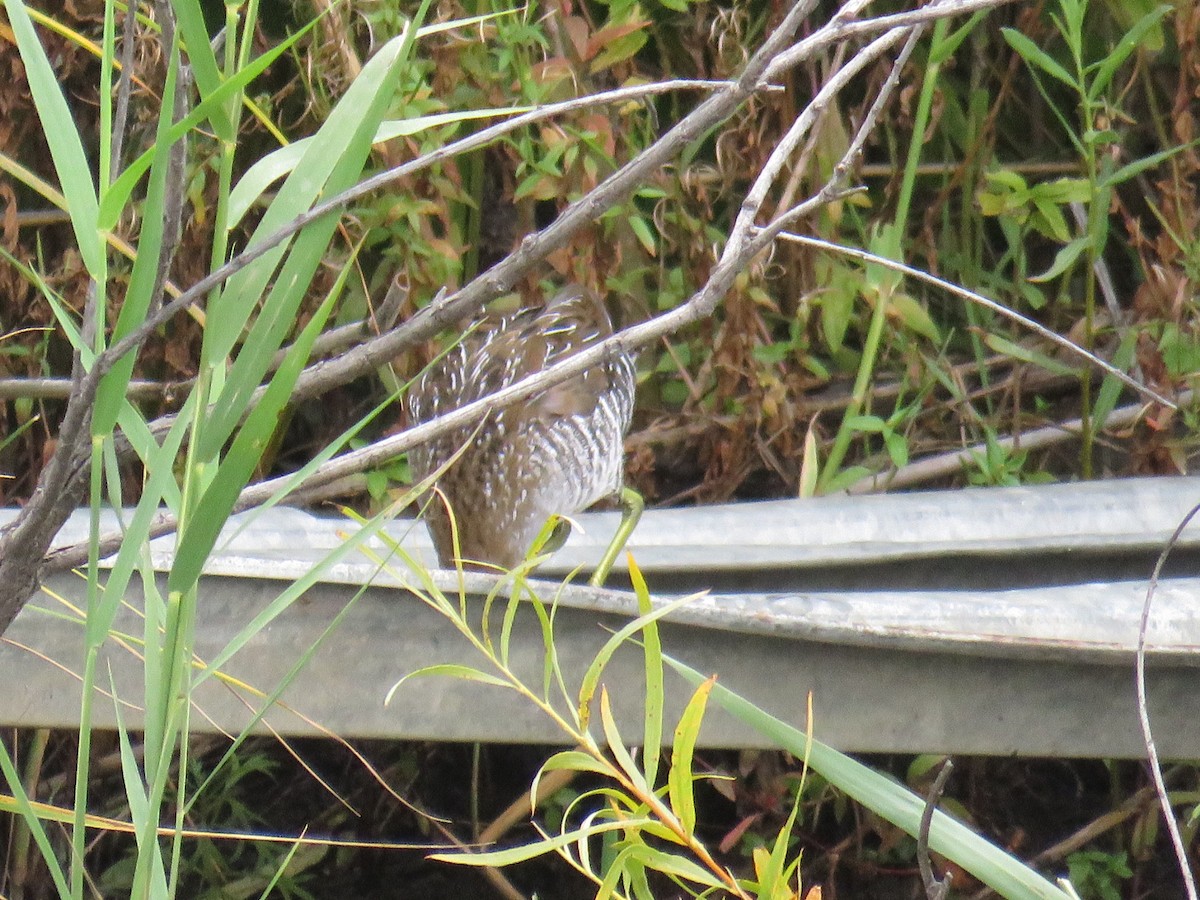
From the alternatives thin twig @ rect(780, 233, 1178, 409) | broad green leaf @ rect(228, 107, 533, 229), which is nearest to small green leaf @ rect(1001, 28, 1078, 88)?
thin twig @ rect(780, 233, 1178, 409)

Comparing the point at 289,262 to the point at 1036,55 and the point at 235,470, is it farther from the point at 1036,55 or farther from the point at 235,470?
the point at 1036,55

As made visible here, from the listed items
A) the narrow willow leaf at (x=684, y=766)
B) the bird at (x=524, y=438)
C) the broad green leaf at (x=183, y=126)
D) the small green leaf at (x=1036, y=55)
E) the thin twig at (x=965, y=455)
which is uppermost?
the broad green leaf at (x=183, y=126)

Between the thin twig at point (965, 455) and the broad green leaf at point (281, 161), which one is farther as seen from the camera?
the thin twig at point (965, 455)

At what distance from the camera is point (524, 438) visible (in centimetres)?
216

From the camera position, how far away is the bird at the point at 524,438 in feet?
6.66

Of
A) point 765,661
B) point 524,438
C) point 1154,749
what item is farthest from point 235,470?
point 524,438

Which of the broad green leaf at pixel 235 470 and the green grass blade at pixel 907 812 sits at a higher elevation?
the broad green leaf at pixel 235 470

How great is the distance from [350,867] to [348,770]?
0.56 ft

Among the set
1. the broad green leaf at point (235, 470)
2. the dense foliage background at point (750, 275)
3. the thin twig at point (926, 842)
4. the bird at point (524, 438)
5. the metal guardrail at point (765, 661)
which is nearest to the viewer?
the thin twig at point (926, 842)

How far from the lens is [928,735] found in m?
1.45

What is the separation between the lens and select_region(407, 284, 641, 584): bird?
6.66ft

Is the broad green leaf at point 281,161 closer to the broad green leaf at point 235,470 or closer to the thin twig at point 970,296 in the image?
the broad green leaf at point 235,470

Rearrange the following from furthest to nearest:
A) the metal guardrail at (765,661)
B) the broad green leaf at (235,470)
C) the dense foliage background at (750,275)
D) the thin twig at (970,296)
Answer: the dense foliage background at (750,275) < the metal guardrail at (765,661) < the thin twig at (970,296) < the broad green leaf at (235,470)

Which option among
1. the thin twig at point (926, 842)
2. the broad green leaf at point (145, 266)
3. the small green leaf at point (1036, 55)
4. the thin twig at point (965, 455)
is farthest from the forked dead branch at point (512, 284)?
the thin twig at point (965, 455)
